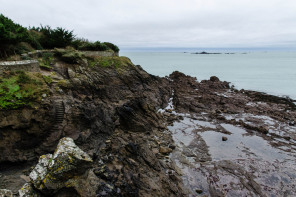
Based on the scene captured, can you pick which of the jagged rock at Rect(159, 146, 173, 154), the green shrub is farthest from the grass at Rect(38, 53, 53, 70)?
the jagged rock at Rect(159, 146, 173, 154)

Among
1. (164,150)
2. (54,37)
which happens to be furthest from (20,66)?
(164,150)

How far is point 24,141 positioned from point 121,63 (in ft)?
63.7

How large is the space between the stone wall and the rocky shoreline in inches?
50.1

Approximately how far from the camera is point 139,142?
49.5ft

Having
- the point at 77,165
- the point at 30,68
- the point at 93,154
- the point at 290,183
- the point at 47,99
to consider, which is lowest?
the point at 290,183

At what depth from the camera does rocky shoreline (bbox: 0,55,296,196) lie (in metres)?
10.5

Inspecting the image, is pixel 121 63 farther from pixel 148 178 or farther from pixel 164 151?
pixel 148 178

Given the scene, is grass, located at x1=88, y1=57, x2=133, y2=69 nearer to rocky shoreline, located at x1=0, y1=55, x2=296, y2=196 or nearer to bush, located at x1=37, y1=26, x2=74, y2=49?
rocky shoreline, located at x1=0, y1=55, x2=296, y2=196

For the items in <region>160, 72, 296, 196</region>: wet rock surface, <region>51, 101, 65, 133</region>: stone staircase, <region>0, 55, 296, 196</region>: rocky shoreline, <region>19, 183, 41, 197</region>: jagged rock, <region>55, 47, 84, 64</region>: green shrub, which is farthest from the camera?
<region>55, 47, 84, 64</region>: green shrub

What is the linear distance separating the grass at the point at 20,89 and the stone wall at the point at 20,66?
2.57ft

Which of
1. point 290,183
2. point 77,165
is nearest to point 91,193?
point 77,165

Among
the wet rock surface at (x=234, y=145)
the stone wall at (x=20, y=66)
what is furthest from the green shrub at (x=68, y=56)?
the wet rock surface at (x=234, y=145)

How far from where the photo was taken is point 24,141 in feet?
37.9

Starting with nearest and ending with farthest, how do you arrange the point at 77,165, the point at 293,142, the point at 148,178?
the point at 77,165 → the point at 148,178 → the point at 293,142
